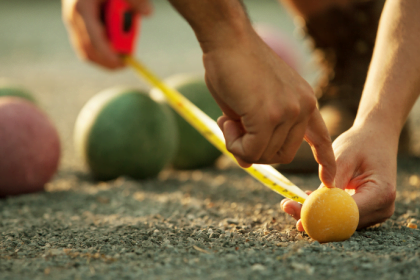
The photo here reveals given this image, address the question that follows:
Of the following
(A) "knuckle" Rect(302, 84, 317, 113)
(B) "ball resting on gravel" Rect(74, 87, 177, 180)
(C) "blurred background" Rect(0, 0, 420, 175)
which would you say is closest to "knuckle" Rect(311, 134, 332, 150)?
(A) "knuckle" Rect(302, 84, 317, 113)

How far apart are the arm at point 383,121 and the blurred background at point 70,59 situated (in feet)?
1.76

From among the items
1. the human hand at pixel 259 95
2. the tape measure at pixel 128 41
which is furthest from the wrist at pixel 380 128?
the tape measure at pixel 128 41

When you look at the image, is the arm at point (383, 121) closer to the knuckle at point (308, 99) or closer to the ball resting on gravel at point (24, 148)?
the knuckle at point (308, 99)

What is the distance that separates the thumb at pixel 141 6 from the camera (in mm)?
2671

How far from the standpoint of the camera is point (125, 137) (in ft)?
8.85

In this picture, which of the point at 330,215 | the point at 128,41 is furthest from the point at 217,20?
the point at 128,41

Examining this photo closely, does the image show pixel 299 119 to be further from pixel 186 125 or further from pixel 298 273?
pixel 186 125

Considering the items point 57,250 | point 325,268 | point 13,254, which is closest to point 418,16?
point 325,268

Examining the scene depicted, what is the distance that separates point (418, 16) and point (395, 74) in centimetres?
22

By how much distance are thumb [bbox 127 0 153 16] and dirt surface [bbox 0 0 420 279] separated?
1.01 meters

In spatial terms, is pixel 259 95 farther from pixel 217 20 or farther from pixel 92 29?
pixel 92 29

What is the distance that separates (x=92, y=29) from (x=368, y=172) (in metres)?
1.70

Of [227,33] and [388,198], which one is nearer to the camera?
[227,33]

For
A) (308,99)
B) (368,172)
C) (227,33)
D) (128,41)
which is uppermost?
(128,41)
